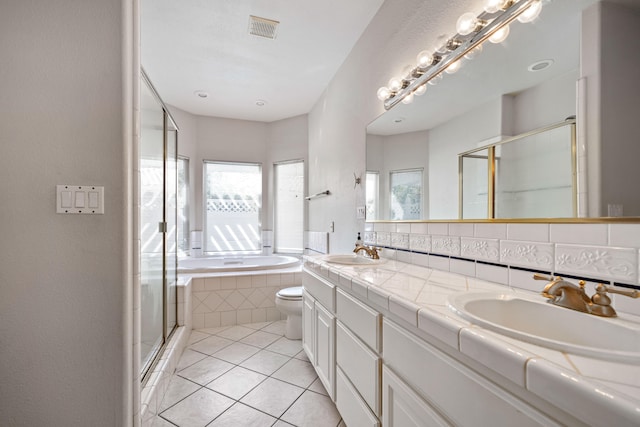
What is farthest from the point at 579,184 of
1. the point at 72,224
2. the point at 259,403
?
the point at 259,403

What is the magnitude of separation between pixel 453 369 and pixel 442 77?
4.69 ft

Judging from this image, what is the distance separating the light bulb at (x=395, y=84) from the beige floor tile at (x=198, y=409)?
→ 2226 mm

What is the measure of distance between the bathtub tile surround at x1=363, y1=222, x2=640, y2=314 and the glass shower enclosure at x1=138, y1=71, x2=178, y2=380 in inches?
61.4

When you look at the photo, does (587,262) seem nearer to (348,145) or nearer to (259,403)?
(259,403)

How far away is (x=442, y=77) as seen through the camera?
1562 millimetres

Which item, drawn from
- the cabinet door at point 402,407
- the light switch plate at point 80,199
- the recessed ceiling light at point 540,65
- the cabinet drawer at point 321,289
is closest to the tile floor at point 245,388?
the cabinet drawer at point 321,289

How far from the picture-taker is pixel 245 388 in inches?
75.1

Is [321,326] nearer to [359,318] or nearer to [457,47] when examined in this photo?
[359,318]

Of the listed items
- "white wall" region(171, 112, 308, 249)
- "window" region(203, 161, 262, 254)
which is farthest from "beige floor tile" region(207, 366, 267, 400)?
"white wall" region(171, 112, 308, 249)

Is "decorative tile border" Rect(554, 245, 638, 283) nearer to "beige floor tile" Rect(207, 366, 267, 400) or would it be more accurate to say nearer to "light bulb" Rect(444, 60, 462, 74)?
"light bulb" Rect(444, 60, 462, 74)

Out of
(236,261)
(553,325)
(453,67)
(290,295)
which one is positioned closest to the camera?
(553,325)

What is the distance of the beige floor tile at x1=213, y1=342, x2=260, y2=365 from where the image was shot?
229 centimetres

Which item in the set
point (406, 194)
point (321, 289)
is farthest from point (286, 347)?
point (406, 194)

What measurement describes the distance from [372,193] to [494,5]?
4.31 ft
